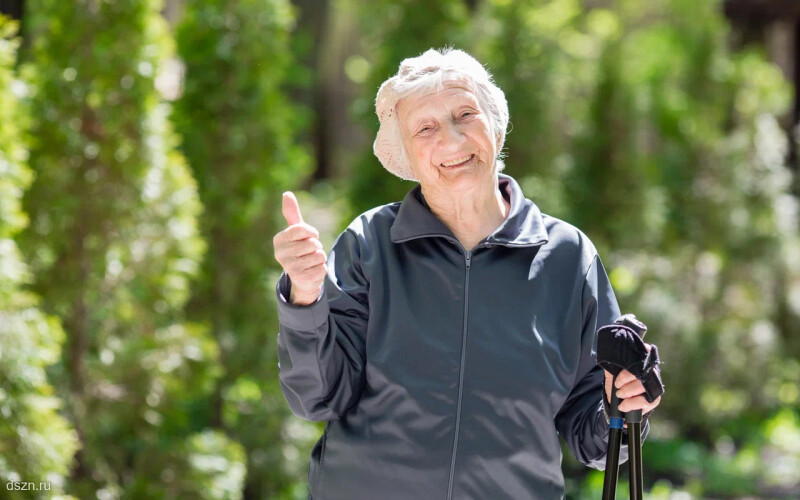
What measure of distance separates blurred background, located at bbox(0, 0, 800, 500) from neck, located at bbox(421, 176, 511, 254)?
1.83 meters

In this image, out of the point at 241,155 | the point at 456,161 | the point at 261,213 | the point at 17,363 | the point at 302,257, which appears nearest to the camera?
the point at 302,257

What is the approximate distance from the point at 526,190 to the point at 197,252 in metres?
2.36

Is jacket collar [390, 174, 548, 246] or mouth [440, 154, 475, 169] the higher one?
mouth [440, 154, 475, 169]

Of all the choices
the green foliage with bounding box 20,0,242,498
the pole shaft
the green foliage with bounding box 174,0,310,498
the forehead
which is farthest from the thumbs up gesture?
the green foliage with bounding box 174,0,310,498

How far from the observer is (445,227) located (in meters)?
1.92

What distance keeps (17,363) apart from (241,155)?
2.28 m

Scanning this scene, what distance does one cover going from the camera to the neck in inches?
76.6

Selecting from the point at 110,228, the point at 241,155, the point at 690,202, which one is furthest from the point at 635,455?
the point at 690,202

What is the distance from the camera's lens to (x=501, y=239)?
6.21 ft

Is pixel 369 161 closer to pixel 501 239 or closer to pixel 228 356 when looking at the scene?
pixel 228 356

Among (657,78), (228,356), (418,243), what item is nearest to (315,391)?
(418,243)

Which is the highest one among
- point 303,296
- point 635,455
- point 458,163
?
point 458,163

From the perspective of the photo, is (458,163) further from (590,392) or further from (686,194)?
(686,194)

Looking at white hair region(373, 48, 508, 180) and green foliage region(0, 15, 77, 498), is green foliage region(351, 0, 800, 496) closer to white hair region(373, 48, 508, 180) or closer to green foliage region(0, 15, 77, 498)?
green foliage region(0, 15, 77, 498)
